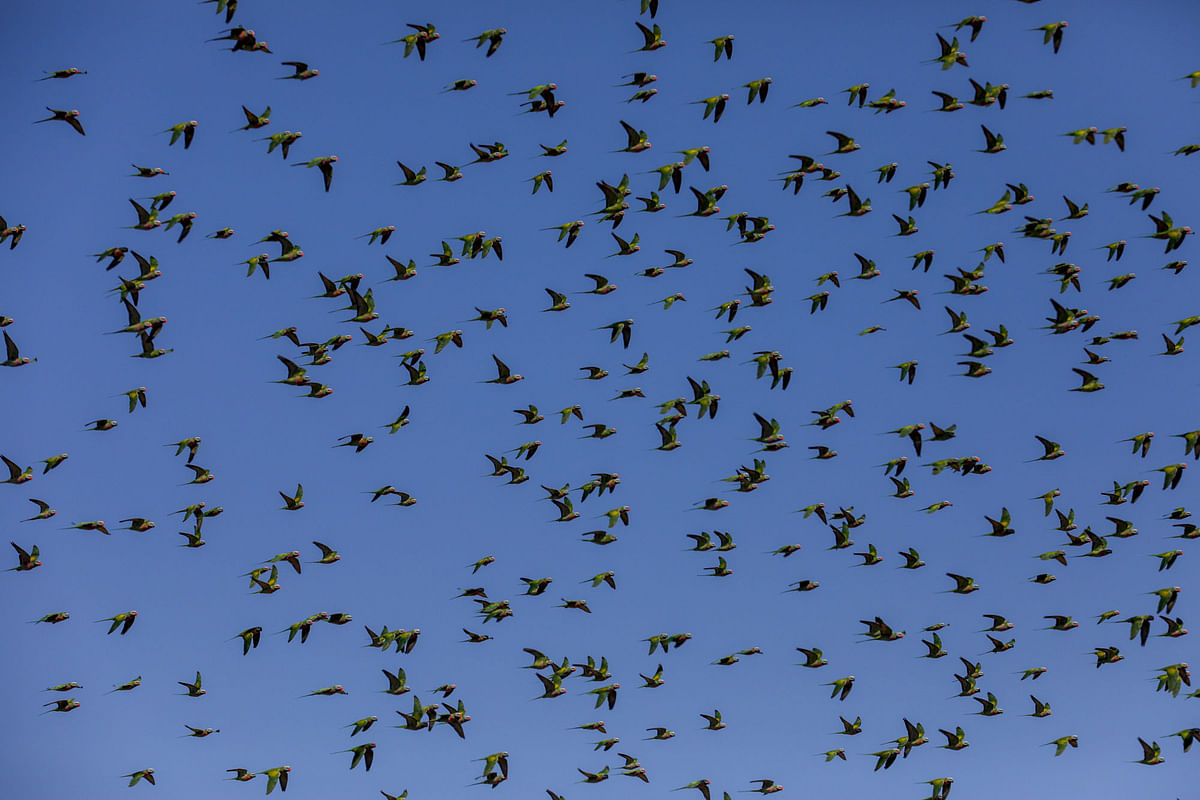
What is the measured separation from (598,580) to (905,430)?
838 inches

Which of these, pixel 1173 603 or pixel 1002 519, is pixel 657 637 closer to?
pixel 1002 519

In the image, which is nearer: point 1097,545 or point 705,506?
point 705,506

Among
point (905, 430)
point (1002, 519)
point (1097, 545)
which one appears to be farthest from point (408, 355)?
point (1097, 545)

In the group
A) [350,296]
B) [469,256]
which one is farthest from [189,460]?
[469,256]

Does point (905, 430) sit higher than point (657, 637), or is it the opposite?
point (905, 430)

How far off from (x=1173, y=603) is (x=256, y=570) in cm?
5672

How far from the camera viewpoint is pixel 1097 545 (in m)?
101

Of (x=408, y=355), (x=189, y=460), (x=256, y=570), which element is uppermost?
(x=408, y=355)

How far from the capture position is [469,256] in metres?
93.2

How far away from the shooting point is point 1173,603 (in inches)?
3967

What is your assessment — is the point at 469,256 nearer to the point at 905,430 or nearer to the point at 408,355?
the point at 408,355

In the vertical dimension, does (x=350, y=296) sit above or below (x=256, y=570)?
above

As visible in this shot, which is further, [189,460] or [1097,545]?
[1097,545]

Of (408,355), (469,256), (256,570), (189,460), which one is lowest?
(256,570)
